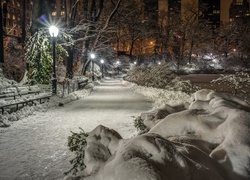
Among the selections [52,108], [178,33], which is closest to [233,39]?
[178,33]

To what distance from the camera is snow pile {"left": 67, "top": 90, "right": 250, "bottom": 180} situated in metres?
2.79

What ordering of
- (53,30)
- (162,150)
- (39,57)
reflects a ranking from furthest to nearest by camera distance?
(39,57) < (53,30) < (162,150)

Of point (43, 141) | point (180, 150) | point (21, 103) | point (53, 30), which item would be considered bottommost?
point (43, 141)

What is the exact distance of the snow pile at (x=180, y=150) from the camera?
2.79 metres

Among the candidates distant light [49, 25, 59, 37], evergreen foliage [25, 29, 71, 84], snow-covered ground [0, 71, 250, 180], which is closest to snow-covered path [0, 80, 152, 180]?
snow-covered ground [0, 71, 250, 180]

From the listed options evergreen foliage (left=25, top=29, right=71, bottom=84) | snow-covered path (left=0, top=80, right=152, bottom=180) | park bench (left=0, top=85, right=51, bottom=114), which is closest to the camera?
snow-covered path (left=0, top=80, right=152, bottom=180)

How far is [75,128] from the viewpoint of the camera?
9164mm

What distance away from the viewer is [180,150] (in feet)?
11.2

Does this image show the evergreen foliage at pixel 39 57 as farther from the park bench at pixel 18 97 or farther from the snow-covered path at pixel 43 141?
the snow-covered path at pixel 43 141

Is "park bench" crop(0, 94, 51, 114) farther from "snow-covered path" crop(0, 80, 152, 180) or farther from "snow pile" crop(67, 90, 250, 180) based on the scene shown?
"snow pile" crop(67, 90, 250, 180)

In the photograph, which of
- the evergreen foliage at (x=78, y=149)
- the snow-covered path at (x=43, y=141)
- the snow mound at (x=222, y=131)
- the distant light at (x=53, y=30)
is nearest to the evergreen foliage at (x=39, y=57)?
the distant light at (x=53, y=30)

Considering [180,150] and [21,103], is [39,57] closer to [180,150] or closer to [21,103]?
[21,103]

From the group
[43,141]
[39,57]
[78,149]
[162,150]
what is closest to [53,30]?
[39,57]

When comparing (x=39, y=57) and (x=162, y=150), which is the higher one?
(x=39, y=57)
